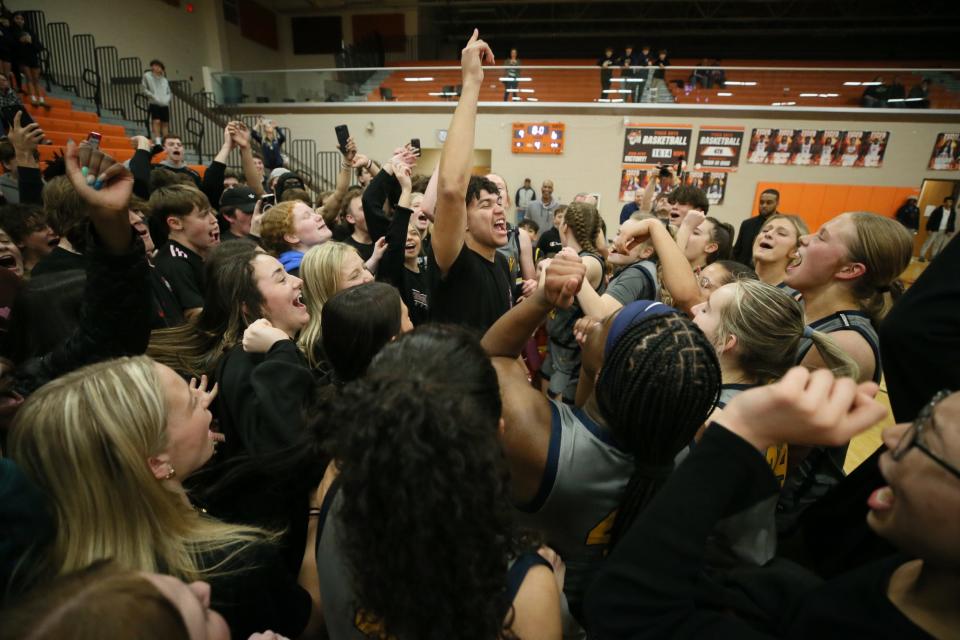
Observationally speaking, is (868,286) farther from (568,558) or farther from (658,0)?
(658,0)

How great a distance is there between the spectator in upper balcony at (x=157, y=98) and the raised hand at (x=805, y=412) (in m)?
11.5

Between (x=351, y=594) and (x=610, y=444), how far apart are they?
2.13 feet

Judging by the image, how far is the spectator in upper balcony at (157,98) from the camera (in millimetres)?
9305

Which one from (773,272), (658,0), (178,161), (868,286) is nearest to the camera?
(868,286)

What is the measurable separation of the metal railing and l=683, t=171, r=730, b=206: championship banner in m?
9.10

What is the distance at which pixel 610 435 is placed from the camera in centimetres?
111

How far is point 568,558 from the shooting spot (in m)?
1.20

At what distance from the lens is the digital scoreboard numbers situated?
36.7ft

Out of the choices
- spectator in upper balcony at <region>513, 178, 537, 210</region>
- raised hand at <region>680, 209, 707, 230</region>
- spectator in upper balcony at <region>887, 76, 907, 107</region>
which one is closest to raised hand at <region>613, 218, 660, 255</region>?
raised hand at <region>680, 209, 707, 230</region>

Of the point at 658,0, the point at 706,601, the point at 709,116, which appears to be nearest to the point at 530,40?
the point at 658,0

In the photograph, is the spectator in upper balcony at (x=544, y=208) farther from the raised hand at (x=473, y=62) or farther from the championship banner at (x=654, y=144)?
the raised hand at (x=473, y=62)

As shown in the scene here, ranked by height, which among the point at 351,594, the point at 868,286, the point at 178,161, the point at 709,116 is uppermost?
the point at 709,116

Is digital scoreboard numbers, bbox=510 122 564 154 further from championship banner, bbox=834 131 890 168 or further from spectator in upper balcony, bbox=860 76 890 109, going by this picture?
spectator in upper balcony, bbox=860 76 890 109

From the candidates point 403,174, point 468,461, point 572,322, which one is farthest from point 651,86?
point 468,461
